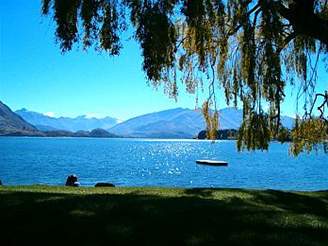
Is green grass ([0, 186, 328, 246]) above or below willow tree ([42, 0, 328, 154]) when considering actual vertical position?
below

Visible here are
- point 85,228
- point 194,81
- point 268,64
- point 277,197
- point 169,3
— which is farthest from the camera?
point 194,81

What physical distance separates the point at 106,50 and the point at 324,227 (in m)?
6.71

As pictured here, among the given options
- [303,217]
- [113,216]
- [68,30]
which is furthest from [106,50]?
[303,217]

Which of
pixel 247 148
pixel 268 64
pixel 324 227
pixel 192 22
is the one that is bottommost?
pixel 324 227

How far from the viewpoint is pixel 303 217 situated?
35.8ft

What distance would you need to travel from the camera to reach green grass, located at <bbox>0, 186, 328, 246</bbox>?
8.52 meters

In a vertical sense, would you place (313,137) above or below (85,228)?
above

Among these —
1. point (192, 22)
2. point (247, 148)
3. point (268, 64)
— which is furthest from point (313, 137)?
point (192, 22)

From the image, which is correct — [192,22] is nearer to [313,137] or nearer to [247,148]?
[247,148]

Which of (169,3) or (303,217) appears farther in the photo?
(169,3)

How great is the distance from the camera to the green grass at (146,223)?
8.52 m

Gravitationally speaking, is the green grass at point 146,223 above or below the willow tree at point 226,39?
below

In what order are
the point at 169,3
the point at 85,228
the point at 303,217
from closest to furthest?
the point at 85,228 → the point at 303,217 → the point at 169,3

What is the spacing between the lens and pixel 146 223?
923cm
